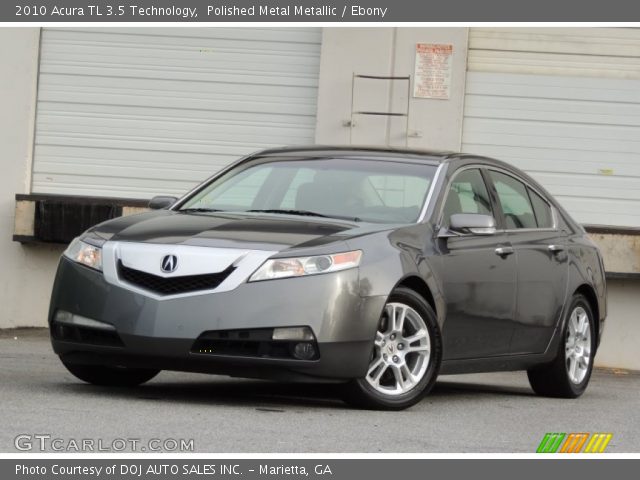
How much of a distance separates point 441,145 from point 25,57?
15.3 feet

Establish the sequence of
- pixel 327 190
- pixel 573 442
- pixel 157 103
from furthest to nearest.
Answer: pixel 157 103 < pixel 327 190 < pixel 573 442

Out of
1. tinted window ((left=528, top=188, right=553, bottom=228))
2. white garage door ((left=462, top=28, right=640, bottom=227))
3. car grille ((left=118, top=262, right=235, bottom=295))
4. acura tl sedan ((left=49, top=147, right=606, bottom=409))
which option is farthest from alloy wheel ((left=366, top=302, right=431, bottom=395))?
white garage door ((left=462, top=28, right=640, bottom=227))

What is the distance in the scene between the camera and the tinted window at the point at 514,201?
10.2m

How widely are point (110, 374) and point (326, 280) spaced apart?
1.75 meters

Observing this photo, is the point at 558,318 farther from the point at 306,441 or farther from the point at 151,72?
the point at 151,72

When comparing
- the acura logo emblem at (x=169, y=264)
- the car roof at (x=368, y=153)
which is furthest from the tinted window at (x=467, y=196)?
the acura logo emblem at (x=169, y=264)

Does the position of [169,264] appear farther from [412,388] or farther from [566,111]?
[566,111]

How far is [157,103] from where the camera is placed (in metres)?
17.3

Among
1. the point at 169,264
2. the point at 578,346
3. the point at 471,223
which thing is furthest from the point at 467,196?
the point at 169,264

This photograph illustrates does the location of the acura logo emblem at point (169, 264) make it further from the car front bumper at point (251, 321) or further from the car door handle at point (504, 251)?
the car door handle at point (504, 251)

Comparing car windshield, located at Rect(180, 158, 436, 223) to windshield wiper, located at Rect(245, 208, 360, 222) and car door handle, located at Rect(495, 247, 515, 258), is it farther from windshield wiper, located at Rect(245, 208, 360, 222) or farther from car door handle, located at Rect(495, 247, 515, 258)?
car door handle, located at Rect(495, 247, 515, 258)

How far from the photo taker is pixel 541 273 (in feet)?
33.5

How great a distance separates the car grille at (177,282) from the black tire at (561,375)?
320cm
